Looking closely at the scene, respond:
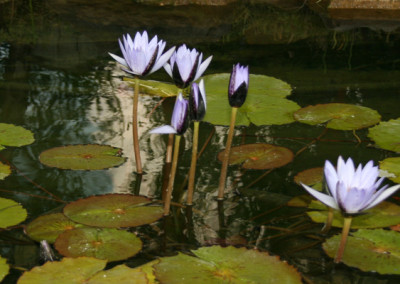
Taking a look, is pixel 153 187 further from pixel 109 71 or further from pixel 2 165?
pixel 109 71

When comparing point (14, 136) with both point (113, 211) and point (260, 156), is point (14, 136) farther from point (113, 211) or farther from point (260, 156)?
point (260, 156)

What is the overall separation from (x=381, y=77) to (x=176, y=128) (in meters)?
2.09

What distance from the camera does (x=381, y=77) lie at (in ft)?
11.0

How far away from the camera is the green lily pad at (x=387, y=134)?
2.32 metres

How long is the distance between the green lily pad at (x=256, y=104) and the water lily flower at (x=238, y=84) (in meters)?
0.69

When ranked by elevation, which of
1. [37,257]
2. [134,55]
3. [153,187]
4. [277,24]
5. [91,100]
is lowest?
[37,257]

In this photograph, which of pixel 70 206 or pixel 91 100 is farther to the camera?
pixel 91 100

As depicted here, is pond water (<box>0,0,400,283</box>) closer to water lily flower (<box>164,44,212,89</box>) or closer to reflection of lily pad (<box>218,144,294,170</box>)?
reflection of lily pad (<box>218,144,294,170</box>)

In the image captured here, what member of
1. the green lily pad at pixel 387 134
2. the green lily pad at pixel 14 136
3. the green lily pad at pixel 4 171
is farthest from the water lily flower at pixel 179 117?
the green lily pad at pixel 387 134

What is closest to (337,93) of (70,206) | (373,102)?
(373,102)

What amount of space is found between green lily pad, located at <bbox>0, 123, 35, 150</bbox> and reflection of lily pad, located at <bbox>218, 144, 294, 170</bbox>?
0.79 metres

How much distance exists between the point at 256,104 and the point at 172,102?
46 centimetres

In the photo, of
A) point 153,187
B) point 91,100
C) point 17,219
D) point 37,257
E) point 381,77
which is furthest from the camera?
point 381,77

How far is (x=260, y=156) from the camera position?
7.30 ft
